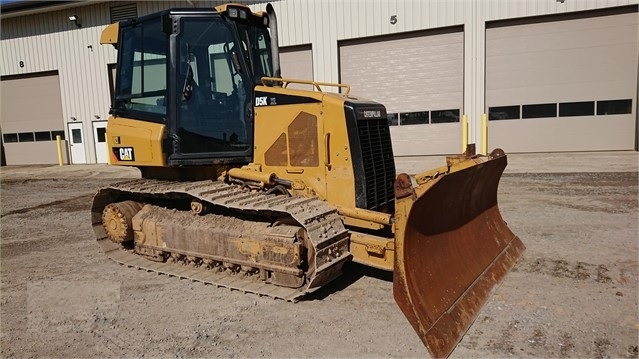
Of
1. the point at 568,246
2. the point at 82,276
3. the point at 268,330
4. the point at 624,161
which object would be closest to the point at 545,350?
the point at 268,330

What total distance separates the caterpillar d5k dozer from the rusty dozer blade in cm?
2

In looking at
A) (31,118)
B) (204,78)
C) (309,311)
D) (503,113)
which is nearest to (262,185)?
(204,78)

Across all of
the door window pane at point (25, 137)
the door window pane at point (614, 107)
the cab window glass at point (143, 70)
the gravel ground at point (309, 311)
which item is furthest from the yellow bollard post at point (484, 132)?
the door window pane at point (25, 137)

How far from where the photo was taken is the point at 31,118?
2258cm

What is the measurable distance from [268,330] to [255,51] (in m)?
3.36

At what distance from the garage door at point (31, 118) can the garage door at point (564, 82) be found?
19700 millimetres

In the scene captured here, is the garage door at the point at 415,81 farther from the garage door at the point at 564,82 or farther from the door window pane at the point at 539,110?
the door window pane at the point at 539,110

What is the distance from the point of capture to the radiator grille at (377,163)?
4993 mm

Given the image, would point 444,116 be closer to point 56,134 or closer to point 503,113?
point 503,113

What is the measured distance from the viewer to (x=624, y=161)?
539 inches

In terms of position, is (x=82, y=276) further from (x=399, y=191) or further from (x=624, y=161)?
(x=624, y=161)

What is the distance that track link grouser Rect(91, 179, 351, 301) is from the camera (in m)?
4.50

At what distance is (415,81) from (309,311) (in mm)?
14263

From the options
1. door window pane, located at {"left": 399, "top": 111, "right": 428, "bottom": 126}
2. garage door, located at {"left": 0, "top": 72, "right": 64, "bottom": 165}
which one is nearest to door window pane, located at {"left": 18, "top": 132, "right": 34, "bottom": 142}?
garage door, located at {"left": 0, "top": 72, "right": 64, "bottom": 165}
